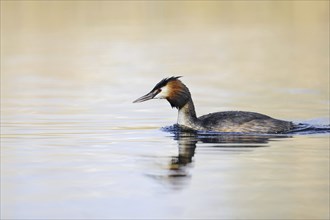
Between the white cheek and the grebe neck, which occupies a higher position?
the white cheek

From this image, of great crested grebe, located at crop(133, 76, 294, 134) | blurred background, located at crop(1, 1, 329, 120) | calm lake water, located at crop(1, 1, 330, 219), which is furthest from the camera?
blurred background, located at crop(1, 1, 329, 120)

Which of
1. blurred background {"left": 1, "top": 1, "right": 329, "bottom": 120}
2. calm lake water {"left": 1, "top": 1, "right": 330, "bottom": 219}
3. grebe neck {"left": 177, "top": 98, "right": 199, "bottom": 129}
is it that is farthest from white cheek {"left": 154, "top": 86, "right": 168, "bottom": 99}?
blurred background {"left": 1, "top": 1, "right": 329, "bottom": 120}

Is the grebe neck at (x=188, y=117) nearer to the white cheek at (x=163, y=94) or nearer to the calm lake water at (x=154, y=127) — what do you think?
the calm lake water at (x=154, y=127)

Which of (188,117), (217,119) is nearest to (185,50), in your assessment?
(188,117)

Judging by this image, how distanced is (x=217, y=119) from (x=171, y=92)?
1066 millimetres

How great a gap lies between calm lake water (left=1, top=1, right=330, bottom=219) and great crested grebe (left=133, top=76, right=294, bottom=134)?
29cm

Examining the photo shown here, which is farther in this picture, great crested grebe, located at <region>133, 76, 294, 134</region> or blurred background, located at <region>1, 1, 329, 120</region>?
blurred background, located at <region>1, 1, 329, 120</region>

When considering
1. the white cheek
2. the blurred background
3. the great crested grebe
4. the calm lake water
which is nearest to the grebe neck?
the great crested grebe

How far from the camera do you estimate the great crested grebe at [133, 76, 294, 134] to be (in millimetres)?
17859

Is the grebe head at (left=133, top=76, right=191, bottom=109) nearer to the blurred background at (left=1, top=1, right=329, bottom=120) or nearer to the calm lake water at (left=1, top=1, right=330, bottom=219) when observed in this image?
the calm lake water at (left=1, top=1, right=330, bottom=219)

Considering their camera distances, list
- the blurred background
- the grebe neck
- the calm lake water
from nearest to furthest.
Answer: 1. the calm lake water
2. the grebe neck
3. the blurred background

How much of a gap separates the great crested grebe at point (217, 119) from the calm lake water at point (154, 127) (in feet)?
0.94

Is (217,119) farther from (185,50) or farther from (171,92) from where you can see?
(185,50)

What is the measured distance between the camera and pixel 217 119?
711 inches
